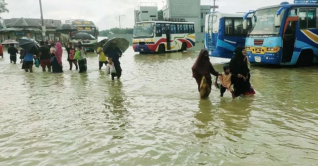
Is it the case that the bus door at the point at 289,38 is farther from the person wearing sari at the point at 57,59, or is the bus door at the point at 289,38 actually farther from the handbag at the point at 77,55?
the person wearing sari at the point at 57,59

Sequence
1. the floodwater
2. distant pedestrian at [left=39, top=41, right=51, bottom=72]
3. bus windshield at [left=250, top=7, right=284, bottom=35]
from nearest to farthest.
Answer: the floodwater → bus windshield at [left=250, top=7, right=284, bottom=35] → distant pedestrian at [left=39, top=41, right=51, bottom=72]

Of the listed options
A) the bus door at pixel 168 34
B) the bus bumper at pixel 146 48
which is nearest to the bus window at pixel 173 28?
the bus door at pixel 168 34

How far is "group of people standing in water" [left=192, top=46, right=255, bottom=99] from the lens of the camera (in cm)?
723

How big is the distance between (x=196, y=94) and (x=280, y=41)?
20.4 feet

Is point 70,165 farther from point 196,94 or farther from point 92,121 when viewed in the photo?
point 196,94

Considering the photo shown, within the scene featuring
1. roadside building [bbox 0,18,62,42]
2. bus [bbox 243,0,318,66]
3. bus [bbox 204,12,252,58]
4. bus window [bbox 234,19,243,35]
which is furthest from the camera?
roadside building [bbox 0,18,62,42]

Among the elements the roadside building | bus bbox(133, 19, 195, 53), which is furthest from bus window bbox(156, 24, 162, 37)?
the roadside building

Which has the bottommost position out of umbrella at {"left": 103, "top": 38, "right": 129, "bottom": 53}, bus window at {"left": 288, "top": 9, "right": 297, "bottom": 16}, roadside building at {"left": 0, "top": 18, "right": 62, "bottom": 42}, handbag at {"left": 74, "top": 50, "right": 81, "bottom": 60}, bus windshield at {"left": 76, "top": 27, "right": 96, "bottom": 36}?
handbag at {"left": 74, "top": 50, "right": 81, "bottom": 60}

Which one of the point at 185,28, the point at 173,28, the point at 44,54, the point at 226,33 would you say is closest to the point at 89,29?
the point at 185,28

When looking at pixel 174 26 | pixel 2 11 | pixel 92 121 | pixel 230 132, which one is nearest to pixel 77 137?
pixel 92 121

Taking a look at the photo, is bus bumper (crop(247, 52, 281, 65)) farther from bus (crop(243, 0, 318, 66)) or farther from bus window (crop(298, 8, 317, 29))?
bus window (crop(298, 8, 317, 29))

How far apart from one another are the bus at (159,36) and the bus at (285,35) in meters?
12.0

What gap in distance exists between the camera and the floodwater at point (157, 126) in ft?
13.4

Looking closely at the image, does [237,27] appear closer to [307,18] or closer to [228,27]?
[228,27]
